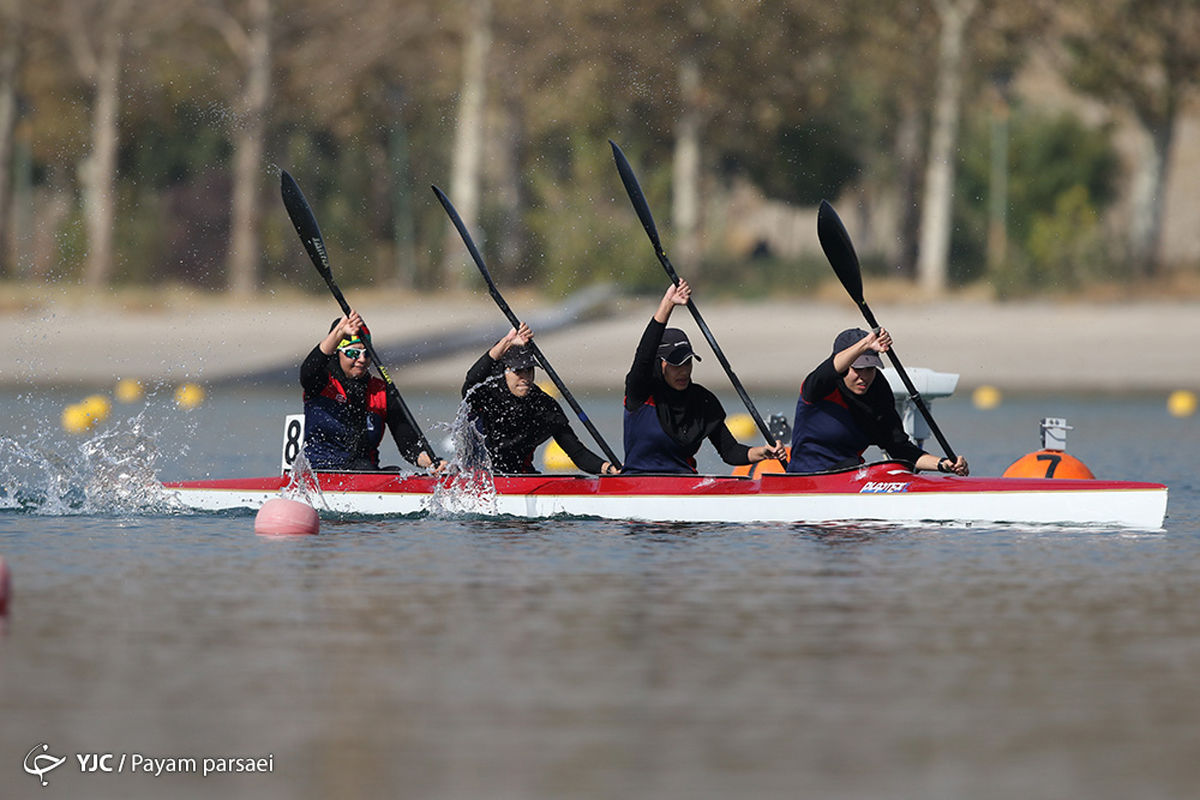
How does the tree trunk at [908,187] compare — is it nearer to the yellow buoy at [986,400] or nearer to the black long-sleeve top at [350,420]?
the yellow buoy at [986,400]

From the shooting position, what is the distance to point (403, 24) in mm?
43469

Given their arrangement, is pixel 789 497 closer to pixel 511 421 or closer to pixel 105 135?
pixel 511 421

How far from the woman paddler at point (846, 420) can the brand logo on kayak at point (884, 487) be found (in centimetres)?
24

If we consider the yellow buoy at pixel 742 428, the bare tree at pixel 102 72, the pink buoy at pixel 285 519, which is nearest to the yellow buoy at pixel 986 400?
the yellow buoy at pixel 742 428

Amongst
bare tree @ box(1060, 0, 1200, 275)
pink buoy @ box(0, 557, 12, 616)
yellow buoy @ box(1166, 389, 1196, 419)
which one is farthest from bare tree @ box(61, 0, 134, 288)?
pink buoy @ box(0, 557, 12, 616)

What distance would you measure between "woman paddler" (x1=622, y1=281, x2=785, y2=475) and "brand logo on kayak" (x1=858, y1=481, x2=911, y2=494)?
638 mm

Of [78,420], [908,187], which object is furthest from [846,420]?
[908,187]

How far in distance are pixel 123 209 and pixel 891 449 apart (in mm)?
37181

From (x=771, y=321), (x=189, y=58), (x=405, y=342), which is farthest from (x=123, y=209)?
(x=771, y=321)

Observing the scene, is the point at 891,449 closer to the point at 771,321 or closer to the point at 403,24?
the point at 771,321

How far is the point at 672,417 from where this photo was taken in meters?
15.1

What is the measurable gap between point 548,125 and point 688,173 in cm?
447

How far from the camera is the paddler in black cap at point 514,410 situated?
49.8 ft

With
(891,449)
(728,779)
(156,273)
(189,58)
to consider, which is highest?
(189,58)
